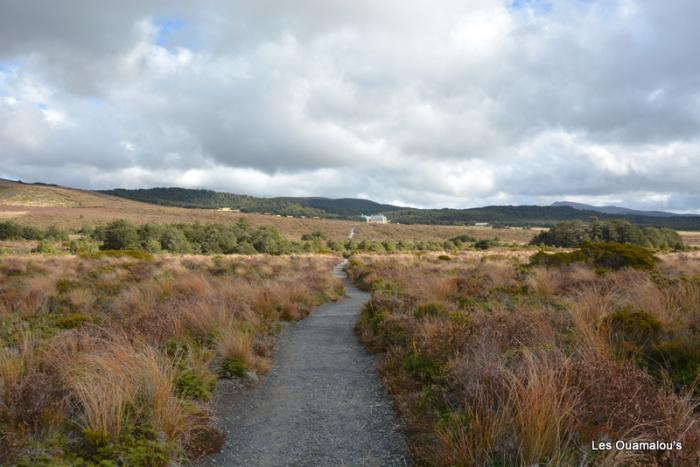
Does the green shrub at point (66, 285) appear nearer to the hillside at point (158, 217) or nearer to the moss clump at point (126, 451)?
the moss clump at point (126, 451)

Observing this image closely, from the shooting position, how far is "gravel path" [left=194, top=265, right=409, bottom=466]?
168 inches

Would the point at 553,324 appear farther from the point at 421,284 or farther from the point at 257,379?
the point at 421,284

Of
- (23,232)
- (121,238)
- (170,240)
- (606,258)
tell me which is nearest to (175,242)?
(170,240)

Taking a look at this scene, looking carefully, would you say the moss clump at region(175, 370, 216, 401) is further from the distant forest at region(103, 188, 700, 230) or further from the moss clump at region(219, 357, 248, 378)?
the distant forest at region(103, 188, 700, 230)

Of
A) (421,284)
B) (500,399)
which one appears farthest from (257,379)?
(421,284)

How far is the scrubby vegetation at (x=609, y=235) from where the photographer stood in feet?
165

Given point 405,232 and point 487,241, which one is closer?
point 487,241

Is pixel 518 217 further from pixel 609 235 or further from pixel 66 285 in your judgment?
pixel 66 285

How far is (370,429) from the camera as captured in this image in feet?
15.9

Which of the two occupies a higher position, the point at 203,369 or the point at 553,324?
the point at 553,324

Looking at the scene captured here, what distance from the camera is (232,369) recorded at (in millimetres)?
6395

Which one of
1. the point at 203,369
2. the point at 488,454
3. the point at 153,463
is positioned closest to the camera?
the point at 488,454

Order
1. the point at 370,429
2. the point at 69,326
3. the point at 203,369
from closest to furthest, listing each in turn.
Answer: the point at 370,429, the point at 203,369, the point at 69,326

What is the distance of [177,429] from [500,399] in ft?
10.4
